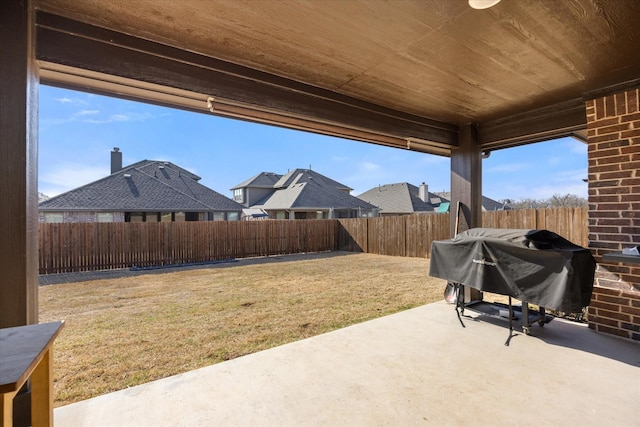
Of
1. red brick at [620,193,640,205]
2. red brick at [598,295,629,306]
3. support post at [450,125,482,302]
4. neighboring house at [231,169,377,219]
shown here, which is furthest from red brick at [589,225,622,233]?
neighboring house at [231,169,377,219]

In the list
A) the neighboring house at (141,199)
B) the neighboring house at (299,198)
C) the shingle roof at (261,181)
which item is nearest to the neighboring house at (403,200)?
the neighboring house at (299,198)

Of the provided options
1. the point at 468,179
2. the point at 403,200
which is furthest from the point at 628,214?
the point at 403,200

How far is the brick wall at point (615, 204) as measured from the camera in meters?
2.93

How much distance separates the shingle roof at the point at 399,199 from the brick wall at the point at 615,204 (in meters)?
22.3

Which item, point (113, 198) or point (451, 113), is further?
point (113, 198)

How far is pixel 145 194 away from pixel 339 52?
592 inches

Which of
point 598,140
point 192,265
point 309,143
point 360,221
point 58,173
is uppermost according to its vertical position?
point 309,143

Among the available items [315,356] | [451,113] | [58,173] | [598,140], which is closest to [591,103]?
[598,140]

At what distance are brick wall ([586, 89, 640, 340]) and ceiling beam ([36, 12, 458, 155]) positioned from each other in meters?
2.02

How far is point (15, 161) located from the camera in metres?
1.68

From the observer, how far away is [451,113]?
3.84 meters

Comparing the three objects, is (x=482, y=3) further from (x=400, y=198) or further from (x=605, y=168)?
(x=400, y=198)

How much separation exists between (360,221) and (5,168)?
506 inches

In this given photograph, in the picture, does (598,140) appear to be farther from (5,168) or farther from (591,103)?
(5,168)
